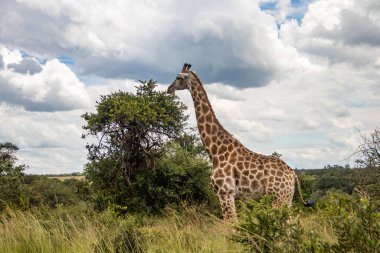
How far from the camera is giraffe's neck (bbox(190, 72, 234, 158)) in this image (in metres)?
11.3

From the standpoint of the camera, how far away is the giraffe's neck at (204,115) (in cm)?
1127

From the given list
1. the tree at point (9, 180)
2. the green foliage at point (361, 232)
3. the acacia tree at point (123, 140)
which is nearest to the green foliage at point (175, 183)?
the acacia tree at point (123, 140)

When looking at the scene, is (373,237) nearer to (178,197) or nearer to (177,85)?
(177,85)

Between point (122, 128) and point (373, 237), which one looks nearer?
point (373, 237)

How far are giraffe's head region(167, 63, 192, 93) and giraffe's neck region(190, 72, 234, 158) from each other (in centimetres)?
14

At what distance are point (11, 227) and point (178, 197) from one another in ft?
38.6

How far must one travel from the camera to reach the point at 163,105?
24031mm

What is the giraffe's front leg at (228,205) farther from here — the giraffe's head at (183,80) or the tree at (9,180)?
the tree at (9,180)

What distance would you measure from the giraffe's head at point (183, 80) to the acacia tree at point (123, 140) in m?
10.2

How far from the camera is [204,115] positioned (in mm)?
11594

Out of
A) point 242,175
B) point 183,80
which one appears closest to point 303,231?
point 242,175

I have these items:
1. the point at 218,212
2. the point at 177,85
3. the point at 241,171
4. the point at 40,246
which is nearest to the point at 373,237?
the point at 241,171

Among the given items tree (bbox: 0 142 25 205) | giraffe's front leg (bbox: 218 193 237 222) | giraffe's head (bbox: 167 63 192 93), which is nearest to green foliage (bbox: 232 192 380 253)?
giraffe's front leg (bbox: 218 193 237 222)

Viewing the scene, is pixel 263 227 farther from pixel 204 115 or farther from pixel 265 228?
pixel 204 115
